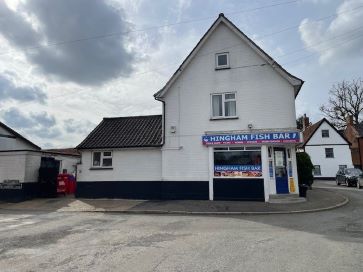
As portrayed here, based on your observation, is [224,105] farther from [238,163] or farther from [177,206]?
[177,206]

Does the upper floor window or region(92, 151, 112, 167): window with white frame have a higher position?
the upper floor window

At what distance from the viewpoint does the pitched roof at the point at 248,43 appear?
56.1ft

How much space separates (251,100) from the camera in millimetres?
17547

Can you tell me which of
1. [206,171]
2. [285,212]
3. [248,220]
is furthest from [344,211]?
[206,171]

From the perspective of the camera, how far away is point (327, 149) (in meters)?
44.2

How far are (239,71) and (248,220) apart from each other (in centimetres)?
943

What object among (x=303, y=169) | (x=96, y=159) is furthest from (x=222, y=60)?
(x=96, y=159)

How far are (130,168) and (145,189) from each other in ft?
5.41

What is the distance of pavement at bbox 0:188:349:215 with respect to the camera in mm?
14062

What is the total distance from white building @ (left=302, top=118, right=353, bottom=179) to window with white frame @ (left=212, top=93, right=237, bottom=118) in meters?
29.6

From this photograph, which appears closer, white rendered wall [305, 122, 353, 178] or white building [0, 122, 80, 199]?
white building [0, 122, 80, 199]

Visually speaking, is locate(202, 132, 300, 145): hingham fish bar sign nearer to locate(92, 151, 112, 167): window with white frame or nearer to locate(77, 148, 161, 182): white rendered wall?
locate(77, 148, 161, 182): white rendered wall

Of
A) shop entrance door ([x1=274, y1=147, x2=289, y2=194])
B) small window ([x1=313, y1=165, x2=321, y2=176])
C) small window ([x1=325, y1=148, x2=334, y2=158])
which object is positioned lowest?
shop entrance door ([x1=274, y1=147, x2=289, y2=194])

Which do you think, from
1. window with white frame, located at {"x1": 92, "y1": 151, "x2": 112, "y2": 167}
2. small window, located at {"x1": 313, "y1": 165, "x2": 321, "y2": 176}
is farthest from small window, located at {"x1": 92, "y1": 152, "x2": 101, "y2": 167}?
small window, located at {"x1": 313, "y1": 165, "x2": 321, "y2": 176}
